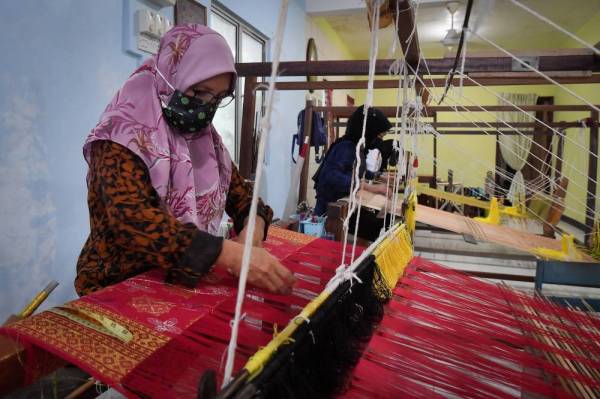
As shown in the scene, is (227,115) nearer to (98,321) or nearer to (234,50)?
(234,50)

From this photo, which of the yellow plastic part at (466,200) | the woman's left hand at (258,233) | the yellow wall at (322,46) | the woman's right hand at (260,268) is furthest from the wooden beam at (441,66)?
the yellow wall at (322,46)

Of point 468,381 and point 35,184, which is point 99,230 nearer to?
point 468,381

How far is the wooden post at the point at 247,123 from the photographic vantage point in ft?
6.68

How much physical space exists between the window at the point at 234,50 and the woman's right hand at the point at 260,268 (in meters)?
2.81

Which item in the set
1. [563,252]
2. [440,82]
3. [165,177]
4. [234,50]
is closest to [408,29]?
[165,177]

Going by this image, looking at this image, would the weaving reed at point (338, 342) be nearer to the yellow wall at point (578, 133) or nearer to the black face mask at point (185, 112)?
the black face mask at point (185, 112)

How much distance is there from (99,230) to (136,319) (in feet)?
1.08

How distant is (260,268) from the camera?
73 centimetres

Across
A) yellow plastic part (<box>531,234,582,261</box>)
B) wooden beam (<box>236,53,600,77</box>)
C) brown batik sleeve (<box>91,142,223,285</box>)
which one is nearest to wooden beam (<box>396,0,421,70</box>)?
wooden beam (<box>236,53,600,77</box>)

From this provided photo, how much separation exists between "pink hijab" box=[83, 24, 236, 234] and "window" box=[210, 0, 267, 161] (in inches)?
97.0

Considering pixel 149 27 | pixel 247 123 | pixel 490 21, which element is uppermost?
pixel 490 21

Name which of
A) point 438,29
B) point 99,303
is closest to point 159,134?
point 99,303

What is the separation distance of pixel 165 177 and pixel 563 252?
1.78 metres

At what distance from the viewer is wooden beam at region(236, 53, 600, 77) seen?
1.15 m
